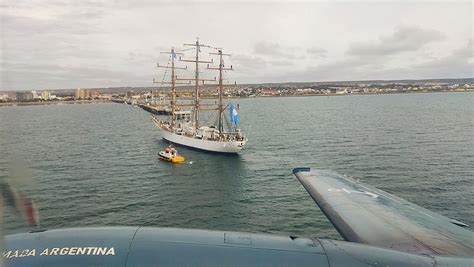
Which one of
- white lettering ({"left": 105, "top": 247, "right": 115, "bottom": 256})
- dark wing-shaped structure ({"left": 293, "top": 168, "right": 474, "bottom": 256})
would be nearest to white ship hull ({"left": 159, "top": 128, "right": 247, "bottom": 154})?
dark wing-shaped structure ({"left": 293, "top": 168, "right": 474, "bottom": 256})

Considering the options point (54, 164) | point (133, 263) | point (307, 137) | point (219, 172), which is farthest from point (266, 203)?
point (307, 137)

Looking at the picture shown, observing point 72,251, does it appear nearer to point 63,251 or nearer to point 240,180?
point 63,251

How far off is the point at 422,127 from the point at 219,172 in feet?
214

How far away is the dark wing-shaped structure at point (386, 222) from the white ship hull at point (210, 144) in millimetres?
44991

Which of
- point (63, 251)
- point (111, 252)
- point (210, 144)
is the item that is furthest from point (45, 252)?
point (210, 144)

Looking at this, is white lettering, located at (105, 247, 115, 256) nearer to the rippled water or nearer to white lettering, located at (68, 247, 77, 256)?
white lettering, located at (68, 247, 77, 256)

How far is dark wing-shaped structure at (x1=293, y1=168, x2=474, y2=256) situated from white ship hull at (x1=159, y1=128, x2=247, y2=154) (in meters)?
45.0

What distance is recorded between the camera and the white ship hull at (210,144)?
208 ft

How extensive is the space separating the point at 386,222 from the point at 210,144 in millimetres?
54280

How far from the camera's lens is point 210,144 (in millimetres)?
66500

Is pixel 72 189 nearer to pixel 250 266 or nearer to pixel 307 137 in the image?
pixel 250 266

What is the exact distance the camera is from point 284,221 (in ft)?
101

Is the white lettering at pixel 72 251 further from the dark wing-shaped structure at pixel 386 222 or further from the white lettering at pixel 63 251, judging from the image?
the dark wing-shaped structure at pixel 386 222

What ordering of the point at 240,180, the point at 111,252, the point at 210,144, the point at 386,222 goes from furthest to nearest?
the point at 210,144 < the point at 240,180 < the point at 386,222 < the point at 111,252
